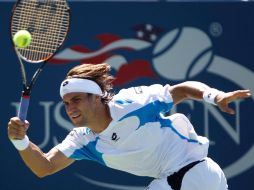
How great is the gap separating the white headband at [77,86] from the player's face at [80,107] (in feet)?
0.08

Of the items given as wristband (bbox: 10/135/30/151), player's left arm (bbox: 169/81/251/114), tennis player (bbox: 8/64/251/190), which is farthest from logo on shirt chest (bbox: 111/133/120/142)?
wristband (bbox: 10/135/30/151)

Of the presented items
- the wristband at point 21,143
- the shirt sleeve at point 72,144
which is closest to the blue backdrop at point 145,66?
the shirt sleeve at point 72,144

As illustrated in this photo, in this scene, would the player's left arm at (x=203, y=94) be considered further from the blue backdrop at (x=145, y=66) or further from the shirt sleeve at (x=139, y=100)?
the blue backdrop at (x=145, y=66)

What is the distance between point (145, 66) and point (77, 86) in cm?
271

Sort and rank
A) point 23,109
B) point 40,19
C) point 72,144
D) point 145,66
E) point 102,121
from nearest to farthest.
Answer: point 23,109 → point 102,121 → point 72,144 → point 40,19 → point 145,66

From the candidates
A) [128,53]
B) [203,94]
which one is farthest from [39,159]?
[128,53]

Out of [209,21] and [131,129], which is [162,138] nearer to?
[131,129]

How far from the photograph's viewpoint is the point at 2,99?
7660 millimetres

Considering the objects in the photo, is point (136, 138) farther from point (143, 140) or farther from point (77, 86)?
point (77, 86)

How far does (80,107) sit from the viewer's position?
5020 millimetres

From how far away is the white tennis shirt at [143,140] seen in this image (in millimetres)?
5160

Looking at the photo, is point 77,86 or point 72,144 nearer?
point 77,86

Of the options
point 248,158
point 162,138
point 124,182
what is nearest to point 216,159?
point 248,158

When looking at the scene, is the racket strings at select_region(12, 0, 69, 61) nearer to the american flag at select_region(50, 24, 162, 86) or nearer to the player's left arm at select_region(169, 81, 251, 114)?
the player's left arm at select_region(169, 81, 251, 114)
